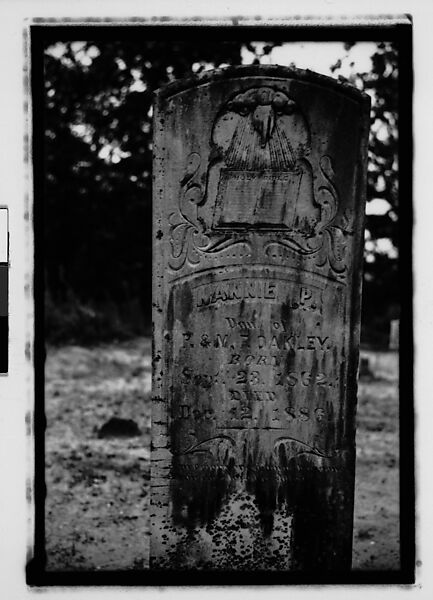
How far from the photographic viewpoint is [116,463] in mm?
6105

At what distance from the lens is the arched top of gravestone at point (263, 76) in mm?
3691

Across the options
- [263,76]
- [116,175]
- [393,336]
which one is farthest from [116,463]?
[393,336]

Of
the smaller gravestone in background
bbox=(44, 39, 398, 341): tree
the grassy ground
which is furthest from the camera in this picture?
the smaller gravestone in background

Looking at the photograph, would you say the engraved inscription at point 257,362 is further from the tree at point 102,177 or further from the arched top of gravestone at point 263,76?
the tree at point 102,177

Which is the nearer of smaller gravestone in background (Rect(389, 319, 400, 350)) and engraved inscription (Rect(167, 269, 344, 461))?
engraved inscription (Rect(167, 269, 344, 461))

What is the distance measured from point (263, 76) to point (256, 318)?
1169mm

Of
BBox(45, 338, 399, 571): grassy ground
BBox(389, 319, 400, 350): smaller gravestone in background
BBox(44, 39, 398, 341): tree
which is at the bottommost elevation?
BBox(45, 338, 399, 571): grassy ground

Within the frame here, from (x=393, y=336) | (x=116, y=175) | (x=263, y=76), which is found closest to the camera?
(x=263, y=76)

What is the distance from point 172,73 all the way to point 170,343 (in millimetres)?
2425

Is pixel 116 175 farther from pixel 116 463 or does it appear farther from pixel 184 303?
pixel 184 303

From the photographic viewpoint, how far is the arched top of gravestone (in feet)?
12.1

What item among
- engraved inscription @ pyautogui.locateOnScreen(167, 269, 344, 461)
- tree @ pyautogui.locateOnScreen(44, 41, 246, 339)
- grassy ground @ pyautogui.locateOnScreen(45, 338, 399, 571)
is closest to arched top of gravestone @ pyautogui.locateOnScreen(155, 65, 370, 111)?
engraved inscription @ pyautogui.locateOnScreen(167, 269, 344, 461)

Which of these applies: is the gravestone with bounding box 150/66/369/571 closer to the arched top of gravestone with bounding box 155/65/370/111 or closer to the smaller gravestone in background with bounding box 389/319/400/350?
the arched top of gravestone with bounding box 155/65/370/111

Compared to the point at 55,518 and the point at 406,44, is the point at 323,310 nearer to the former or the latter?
the point at 406,44
